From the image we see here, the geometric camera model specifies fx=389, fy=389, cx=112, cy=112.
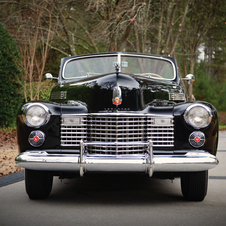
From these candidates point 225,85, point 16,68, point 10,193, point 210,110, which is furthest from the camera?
point 225,85

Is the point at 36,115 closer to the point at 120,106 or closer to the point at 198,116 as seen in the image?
the point at 120,106

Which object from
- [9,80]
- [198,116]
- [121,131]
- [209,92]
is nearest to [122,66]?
[121,131]

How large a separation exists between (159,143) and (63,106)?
118 centimetres

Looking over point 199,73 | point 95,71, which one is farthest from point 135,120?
point 199,73

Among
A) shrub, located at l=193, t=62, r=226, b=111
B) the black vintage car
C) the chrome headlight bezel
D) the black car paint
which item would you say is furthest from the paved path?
shrub, located at l=193, t=62, r=226, b=111

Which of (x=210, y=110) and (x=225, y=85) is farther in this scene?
(x=225, y=85)

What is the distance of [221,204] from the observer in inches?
180

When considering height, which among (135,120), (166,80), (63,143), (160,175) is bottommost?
(160,175)

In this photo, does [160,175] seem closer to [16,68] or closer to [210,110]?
[210,110]

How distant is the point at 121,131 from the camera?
4340mm

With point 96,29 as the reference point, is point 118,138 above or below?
below

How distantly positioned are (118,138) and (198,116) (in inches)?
36.5

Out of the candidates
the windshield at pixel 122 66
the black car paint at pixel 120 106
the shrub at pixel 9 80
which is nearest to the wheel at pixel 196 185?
the black car paint at pixel 120 106

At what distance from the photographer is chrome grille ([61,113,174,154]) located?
4.34m
